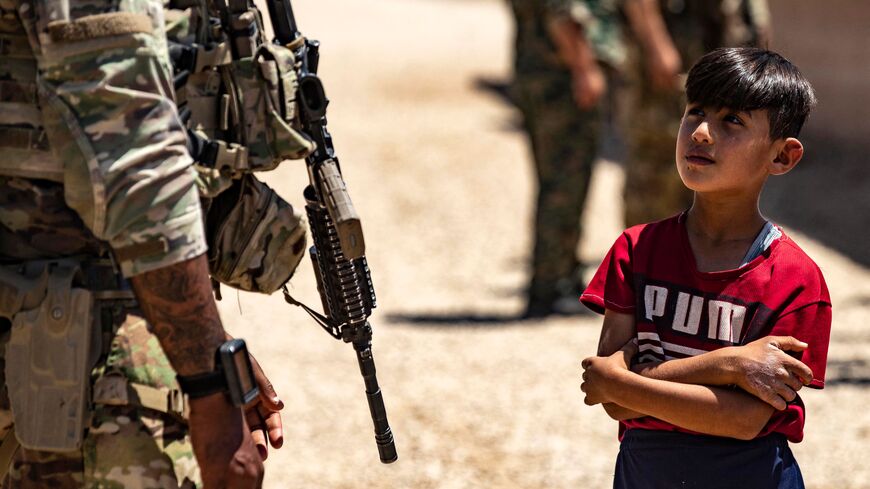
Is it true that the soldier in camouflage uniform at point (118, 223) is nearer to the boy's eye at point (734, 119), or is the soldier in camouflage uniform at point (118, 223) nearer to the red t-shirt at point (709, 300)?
the red t-shirt at point (709, 300)

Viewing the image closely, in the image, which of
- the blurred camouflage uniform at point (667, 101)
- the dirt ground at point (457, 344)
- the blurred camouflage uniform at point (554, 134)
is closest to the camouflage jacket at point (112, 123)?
the dirt ground at point (457, 344)

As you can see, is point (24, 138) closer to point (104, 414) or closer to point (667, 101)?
point (104, 414)

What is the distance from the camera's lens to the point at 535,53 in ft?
22.7

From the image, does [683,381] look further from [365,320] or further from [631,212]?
[631,212]

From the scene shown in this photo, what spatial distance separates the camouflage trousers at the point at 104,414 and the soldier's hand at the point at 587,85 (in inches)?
172

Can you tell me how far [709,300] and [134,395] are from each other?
101 centimetres

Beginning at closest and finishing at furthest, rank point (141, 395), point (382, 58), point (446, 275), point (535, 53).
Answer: point (141, 395) → point (535, 53) → point (446, 275) → point (382, 58)

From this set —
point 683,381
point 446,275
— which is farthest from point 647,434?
point 446,275

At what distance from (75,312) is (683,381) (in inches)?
41.0

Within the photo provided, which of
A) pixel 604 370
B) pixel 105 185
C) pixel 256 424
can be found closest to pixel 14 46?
pixel 105 185

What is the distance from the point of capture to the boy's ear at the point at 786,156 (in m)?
2.59

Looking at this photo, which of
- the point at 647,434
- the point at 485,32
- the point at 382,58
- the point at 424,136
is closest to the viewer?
the point at 647,434

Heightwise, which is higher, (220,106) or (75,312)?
(220,106)

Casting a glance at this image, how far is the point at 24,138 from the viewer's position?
2418mm
